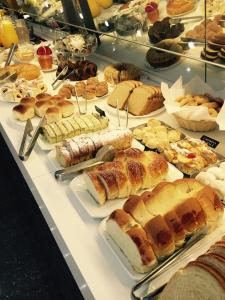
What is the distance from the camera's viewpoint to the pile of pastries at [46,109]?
159 centimetres

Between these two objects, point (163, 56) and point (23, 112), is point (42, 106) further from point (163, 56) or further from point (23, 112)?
point (163, 56)

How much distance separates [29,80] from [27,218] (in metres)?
0.82

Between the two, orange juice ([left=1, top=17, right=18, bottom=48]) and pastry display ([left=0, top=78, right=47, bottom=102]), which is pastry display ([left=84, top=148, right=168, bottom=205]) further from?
orange juice ([left=1, top=17, right=18, bottom=48])

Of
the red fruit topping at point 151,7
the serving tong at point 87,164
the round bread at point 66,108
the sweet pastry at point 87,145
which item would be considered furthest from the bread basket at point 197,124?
the red fruit topping at point 151,7

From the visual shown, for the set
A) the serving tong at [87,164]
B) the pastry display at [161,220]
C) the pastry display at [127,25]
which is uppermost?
the pastry display at [127,25]

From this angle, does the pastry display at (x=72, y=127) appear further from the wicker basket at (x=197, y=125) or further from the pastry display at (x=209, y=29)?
the pastry display at (x=209, y=29)

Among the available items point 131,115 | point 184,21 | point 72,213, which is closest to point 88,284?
point 72,213

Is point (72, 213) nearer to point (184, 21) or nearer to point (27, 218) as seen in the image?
point (184, 21)

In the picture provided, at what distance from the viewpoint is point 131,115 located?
62.8 inches

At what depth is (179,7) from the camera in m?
1.59

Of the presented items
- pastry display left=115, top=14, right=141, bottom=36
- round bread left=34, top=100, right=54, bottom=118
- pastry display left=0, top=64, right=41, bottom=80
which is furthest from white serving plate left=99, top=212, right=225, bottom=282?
pastry display left=0, top=64, right=41, bottom=80

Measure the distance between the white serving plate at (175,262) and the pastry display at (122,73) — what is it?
110 cm

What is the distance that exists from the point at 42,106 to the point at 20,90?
1.10ft

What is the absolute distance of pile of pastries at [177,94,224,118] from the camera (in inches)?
53.6
